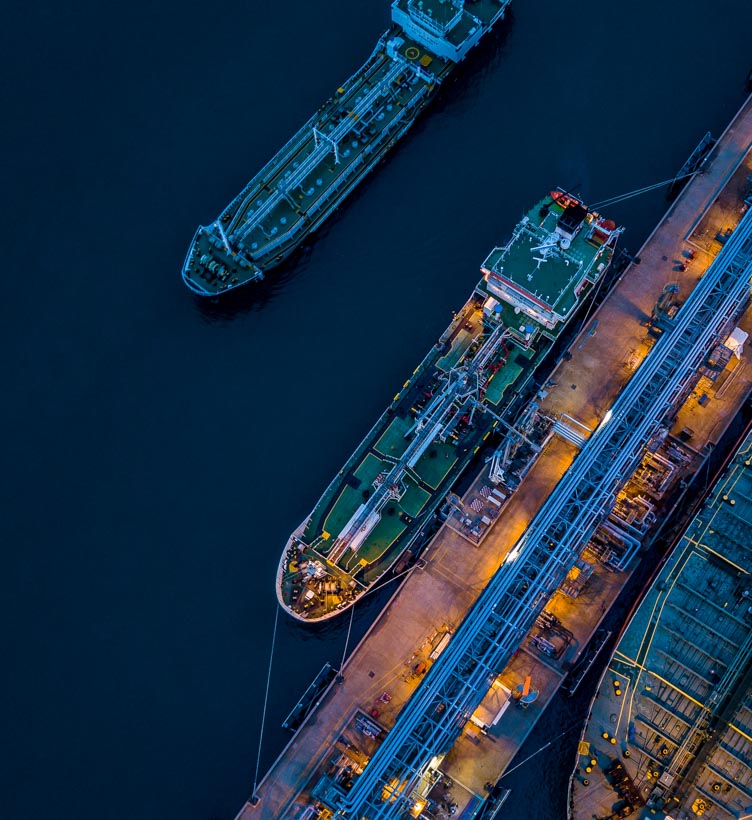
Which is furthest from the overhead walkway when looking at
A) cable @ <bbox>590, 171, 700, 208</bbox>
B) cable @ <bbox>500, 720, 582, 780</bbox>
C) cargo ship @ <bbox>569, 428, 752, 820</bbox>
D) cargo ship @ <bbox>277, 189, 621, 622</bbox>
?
cable @ <bbox>590, 171, 700, 208</bbox>

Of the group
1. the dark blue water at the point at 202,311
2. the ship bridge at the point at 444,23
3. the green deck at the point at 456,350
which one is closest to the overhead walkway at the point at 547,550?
the dark blue water at the point at 202,311

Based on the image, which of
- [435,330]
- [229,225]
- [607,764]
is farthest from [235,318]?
[607,764]

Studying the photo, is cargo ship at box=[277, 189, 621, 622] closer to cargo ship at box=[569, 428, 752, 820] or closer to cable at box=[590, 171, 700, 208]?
cable at box=[590, 171, 700, 208]

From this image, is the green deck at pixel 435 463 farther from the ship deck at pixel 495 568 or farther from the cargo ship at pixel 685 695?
the cargo ship at pixel 685 695

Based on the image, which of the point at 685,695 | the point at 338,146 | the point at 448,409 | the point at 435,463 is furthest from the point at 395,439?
the point at 685,695

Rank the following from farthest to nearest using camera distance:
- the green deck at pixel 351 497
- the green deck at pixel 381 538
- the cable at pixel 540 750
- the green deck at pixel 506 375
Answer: the green deck at pixel 506 375 → the green deck at pixel 351 497 → the green deck at pixel 381 538 → the cable at pixel 540 750

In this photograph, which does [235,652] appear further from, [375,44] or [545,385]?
[375,44]
